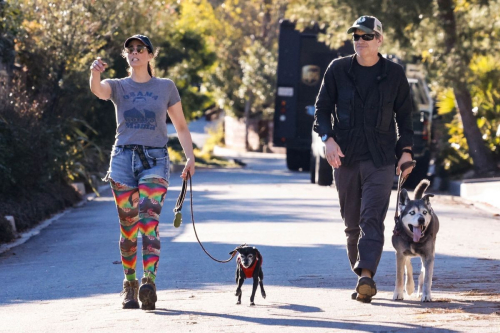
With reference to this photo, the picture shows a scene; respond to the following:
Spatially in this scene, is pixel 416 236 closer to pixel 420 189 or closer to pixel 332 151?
pixel 420 189

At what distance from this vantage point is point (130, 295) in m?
7.58

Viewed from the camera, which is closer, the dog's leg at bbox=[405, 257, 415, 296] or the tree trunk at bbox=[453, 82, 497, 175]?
the dog's leg at bbox=[405, 257, 415, 296]

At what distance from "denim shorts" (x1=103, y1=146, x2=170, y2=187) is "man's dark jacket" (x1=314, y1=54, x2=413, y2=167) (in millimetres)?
1177

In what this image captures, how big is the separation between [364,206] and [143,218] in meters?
1.58

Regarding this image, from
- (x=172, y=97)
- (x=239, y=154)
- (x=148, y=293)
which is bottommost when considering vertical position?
(x=148, y=293)

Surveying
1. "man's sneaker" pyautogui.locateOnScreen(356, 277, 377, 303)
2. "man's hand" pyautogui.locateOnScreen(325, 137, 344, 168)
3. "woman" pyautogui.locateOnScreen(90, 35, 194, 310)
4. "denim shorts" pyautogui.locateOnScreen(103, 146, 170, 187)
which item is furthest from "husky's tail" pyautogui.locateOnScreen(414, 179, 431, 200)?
"denim shorts" pyautogui.locateOnScreen(103, 146, 170, 187)

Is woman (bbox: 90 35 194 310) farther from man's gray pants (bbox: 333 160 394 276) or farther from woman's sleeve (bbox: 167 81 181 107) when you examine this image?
man's gray pants (bbox: 333 160 394 276)

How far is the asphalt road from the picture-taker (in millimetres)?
6855

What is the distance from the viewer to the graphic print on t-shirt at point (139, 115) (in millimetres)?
7453

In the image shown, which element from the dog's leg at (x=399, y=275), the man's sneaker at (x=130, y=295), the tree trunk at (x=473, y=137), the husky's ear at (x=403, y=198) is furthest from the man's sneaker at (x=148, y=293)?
the tree trunk at (x=473, y=137)

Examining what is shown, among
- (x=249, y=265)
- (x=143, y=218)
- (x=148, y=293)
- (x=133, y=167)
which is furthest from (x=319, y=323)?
(x=133, y=167)

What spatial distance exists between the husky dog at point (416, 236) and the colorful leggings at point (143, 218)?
1.73 m

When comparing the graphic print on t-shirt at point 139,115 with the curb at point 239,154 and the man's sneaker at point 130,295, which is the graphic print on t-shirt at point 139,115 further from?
the curb at point 239,154

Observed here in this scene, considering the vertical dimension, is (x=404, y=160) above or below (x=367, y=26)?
below
